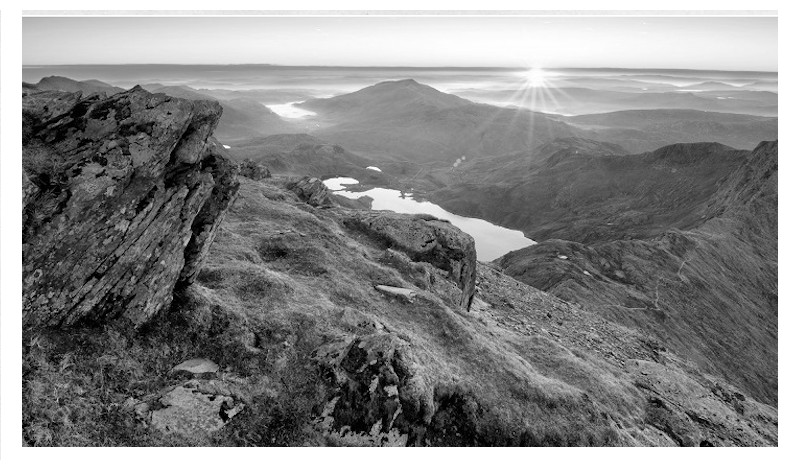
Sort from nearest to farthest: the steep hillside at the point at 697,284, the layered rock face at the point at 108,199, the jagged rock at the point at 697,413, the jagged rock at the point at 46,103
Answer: the layered rock face at the point at 108,199 → the jagged rock at the point at 46,103 → the jagged rock at the point at 697,413 → the steep hillside at the point at 697,284

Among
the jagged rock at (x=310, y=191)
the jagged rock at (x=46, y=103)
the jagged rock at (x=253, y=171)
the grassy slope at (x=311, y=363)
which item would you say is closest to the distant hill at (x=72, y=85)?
the jagged rock at (x=46, y=103)

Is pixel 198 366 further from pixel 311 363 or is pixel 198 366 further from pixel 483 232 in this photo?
pixel 483 232

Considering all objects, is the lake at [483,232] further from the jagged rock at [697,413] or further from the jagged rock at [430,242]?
the jagged rock at [697,413]

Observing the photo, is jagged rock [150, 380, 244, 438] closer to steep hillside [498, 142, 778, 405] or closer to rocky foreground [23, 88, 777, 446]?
rocky foreground [23, 88, 777, 446]

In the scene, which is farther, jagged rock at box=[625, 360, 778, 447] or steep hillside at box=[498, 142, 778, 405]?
steep hillside at box=[498, 142, 778, 405]

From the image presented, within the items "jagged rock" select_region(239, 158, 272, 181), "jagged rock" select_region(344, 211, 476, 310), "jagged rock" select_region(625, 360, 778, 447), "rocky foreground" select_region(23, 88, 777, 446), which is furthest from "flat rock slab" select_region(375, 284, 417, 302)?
"jagged rock" select_region(239, 158, 272, 181)

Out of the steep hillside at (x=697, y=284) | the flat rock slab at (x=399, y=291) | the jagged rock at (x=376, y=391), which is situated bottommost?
the steep hillside at (x=697, y=284)
